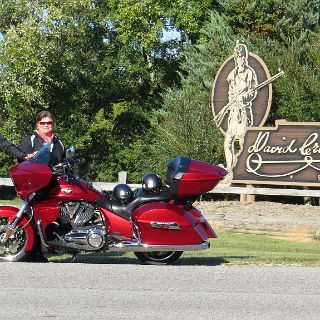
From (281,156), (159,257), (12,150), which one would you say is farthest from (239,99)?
(12,150)

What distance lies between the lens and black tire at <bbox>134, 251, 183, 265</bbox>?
11852 millimetres

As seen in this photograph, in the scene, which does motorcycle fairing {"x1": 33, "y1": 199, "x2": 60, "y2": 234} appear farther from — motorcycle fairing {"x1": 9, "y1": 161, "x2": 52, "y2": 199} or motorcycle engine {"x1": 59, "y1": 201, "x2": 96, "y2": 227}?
motorcycle fairing {"x1": 9, "y1": 161, "x2": 52, "y2": 199}

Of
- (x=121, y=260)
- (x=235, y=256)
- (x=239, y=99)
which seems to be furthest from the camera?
(x=239, y=99)

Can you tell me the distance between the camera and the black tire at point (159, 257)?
38.9 ft

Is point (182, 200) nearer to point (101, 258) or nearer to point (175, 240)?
point (175, 240)

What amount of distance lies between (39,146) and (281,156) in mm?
17963

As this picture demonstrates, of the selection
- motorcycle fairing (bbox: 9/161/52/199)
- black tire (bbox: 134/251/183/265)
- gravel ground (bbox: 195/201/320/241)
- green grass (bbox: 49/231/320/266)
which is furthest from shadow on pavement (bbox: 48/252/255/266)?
gravel ground (bbox: 195/201/320/241)

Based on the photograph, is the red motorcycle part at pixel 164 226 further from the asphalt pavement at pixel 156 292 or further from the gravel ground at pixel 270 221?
the gravel ground at pixel 270 221

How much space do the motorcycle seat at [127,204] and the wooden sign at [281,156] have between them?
17.7 m

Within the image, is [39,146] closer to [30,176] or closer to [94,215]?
[30,176]

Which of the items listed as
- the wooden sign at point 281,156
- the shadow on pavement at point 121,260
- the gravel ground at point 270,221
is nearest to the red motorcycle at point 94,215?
the shadow on pavement at point 121,260

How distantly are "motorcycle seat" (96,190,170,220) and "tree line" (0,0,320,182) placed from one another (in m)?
24.5

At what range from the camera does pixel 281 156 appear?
2950cm

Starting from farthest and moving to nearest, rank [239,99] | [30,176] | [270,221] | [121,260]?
1. [239,99]
2. [270,221]
3. [121,260]
4. [30,176]
